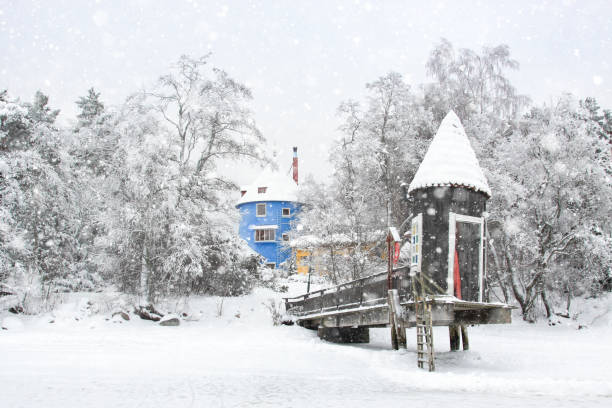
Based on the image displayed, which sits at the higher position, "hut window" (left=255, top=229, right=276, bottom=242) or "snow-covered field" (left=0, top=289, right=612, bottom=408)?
"hut window" (left=255, top=229, right=276, bottom=242)

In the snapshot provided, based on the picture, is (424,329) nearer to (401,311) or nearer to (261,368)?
(401,311)

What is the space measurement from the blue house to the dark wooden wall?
29.3m

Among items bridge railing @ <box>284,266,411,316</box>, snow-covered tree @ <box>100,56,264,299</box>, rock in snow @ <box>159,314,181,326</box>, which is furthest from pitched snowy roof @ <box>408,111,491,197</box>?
rock in snow @ <box>159,314,181,326</box>

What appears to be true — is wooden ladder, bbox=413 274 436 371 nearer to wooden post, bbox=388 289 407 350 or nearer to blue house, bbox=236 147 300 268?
wooden post, bbox=388 289 407 350

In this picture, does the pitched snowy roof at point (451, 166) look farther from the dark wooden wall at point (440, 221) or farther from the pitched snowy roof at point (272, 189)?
the pitched snowy roof at point (272, 189)

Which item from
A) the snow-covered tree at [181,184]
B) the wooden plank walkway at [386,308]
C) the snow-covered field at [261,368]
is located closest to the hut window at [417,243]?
the wooden plank walkway at [386,308]

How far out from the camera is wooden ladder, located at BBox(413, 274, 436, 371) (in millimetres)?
11469

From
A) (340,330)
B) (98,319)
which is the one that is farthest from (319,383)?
(98,319)

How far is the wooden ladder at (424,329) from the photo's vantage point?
11469 mm

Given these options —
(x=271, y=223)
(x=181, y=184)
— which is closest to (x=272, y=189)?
(x=271, y=223)

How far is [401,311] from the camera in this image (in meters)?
13.3

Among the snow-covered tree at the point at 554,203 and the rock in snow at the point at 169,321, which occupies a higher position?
the snow-covered tree at the point at 554,203

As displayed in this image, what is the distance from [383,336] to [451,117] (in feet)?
31.2

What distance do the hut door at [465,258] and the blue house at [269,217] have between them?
29528mm
